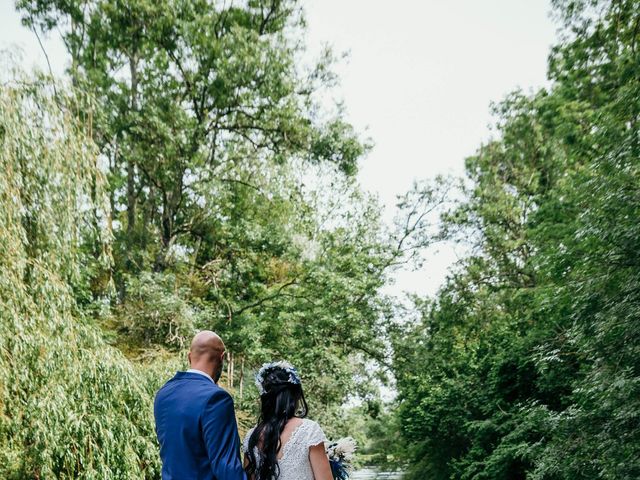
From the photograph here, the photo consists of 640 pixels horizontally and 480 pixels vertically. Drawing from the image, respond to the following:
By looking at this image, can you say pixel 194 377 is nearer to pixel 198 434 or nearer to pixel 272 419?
pixel 198 434

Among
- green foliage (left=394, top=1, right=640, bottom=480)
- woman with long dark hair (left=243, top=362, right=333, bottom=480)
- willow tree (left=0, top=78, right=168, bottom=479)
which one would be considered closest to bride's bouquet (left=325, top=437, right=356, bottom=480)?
woman with long dark hair (left=243, top=362, right=333, bottom=480)

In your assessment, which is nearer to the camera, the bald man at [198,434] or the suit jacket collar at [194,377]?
the bald man at [198,434]

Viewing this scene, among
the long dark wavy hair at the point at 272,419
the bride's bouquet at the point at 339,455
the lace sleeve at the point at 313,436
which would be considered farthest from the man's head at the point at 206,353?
the bride's bouquet at the point at 339,455

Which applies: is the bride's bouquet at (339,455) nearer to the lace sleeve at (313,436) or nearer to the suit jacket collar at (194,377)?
the lace sleeve at (313,436)

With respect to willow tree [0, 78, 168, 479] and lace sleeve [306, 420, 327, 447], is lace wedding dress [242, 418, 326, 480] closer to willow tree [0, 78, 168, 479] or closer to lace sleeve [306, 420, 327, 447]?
lace sleeve [306, 420, 327, 447]

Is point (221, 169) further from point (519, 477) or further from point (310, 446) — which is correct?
point (310, 446)

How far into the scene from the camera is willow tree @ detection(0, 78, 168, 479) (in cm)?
605

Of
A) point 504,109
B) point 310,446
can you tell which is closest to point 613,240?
point 310,446

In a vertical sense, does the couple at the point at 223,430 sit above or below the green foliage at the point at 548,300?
below

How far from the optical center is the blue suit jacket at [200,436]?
2.42 metres

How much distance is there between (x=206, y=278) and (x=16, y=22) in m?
7.30

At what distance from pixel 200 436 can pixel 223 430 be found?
103 mm

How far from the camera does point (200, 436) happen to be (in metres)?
2.49

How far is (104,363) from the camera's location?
6914mm
